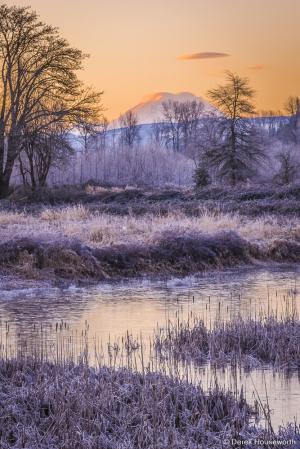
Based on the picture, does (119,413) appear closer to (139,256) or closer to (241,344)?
(241,344)

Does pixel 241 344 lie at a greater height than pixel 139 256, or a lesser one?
lesser

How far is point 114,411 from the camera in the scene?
15.7 ft

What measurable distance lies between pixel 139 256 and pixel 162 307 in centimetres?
496

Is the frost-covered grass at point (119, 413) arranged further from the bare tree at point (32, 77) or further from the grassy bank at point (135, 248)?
the bare tree at point (32, 77)

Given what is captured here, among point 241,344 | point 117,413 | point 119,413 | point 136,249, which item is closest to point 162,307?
point 241,344

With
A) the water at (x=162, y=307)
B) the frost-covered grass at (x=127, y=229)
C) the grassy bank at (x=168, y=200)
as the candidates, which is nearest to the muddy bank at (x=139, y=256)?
the frost-covered grass at (x=127, y=229)

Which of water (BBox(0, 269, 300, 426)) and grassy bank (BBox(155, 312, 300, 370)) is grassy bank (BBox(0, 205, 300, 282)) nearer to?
water (BBox(0, 269, 300, 426))

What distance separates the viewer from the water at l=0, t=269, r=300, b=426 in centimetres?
631

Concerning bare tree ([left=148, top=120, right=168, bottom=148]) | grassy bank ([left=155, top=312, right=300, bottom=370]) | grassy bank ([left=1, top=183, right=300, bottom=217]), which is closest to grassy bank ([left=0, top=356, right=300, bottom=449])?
grassy bank ([left=155, top=312, right=300, bottom=370])

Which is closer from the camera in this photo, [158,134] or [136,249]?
[136,249]

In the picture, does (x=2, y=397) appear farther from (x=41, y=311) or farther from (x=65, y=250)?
(x=65, y=250)

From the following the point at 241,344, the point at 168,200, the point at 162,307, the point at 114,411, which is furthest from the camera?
the point at 168,200

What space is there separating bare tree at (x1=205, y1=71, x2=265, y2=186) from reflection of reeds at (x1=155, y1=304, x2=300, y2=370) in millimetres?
33988

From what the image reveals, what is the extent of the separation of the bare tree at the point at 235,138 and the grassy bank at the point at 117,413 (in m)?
36.6
